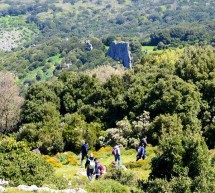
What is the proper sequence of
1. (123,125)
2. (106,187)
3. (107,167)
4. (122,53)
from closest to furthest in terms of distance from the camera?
(106,187)
(107,167)
(123,125)
(122,53)

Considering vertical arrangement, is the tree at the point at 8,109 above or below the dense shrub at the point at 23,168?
below

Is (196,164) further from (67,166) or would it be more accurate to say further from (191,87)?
(191,87)

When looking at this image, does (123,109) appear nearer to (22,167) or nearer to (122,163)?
(122,163)

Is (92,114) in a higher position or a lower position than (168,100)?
lower

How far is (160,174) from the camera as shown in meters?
22.4

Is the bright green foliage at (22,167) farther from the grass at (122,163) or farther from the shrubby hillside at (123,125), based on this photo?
the grass at (122,163)

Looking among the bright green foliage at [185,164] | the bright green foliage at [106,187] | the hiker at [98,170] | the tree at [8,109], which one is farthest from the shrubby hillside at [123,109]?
the bright green foliage at [106,187]

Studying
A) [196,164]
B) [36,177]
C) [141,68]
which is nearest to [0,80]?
[141,68]

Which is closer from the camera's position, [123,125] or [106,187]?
[106,187]

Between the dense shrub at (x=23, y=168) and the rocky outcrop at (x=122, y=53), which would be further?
the rocky outcrop at (x=122, y=53)

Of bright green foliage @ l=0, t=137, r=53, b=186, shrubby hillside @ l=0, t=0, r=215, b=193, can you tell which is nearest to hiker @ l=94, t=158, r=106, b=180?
shrubby hillside @ l=0, t=0, r=215, b=193

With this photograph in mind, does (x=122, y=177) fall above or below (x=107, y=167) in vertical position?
above

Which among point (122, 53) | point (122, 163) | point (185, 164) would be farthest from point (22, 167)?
point (122, 53)

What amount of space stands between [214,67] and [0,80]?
118 feet
